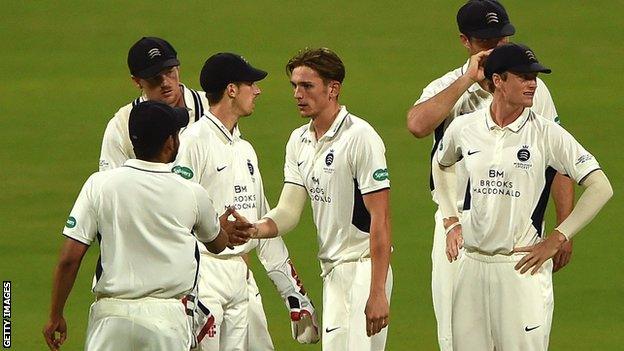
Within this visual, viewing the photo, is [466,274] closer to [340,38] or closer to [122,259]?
[122,259]

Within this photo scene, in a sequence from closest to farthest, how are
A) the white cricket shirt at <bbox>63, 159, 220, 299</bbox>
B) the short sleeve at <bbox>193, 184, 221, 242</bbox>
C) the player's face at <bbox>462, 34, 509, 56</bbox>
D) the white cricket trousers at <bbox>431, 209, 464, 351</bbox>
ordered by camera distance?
1. the white cricket shirt at <bbox>63, 159, 220, 299</bbox>
2. the short sleeve at <bbox>193, 184, 221, 242</bbox>
3. the player's face at <bbox>462, 34, 509, 56</bbox>
4. the white cricket trousers at <bbox>431, 209, 464, 351</bbox>

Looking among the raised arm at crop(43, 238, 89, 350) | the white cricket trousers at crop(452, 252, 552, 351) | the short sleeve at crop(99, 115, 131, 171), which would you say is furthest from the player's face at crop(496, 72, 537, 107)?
the raised arm at crop(43, 238, 89, 350)

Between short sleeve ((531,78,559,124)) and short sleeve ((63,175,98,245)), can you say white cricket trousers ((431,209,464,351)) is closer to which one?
short sleeve ((531,78,559,124))

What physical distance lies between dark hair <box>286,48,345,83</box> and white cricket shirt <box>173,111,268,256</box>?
504 millimetres

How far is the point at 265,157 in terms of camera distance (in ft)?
40.6

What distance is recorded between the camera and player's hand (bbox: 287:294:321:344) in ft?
24.5

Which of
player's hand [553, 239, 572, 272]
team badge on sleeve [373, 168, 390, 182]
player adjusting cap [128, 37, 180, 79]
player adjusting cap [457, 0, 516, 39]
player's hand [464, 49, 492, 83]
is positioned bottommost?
player's hand [553, 239, 572, 272]

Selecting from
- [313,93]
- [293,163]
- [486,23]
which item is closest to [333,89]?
[313,93]

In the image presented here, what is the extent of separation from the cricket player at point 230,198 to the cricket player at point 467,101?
78cm

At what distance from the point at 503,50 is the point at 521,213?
2.51 feet

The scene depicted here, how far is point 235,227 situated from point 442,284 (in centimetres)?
146

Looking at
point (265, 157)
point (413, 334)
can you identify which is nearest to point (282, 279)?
point (413, 334)

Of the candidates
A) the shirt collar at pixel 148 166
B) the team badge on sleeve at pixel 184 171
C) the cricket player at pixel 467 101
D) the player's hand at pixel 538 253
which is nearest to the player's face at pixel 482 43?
the cricket player at pixel 467 101

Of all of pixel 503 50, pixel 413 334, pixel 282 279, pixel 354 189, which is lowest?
pixel 413 334
